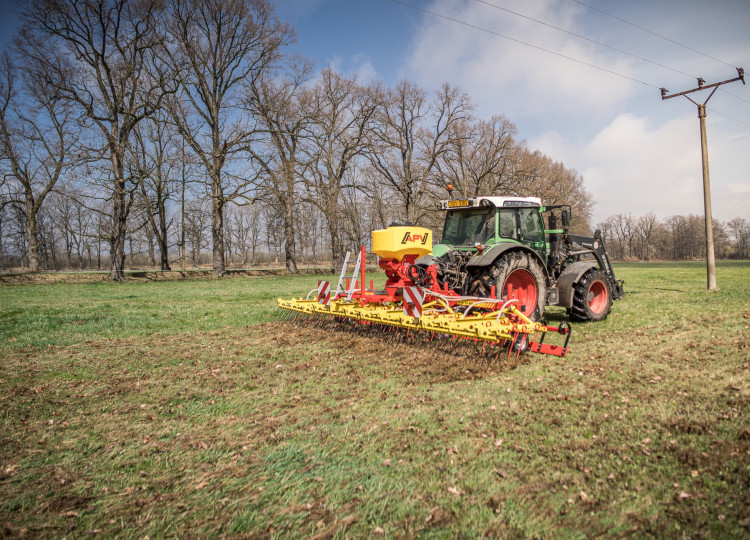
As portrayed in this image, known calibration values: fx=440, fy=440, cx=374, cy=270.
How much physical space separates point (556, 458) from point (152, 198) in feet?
105

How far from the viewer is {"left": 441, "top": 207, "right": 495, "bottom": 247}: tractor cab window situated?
8078mm

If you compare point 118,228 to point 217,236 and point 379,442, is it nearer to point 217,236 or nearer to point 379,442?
point 217,236

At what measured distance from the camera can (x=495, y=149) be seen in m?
37.0

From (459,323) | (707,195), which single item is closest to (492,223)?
(459,323)

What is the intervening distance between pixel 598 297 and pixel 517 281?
2.24 m

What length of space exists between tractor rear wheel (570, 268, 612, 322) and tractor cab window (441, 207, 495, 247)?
201 cm

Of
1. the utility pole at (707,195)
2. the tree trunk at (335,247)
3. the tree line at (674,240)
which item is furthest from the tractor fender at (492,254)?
the tree line at (674,240)

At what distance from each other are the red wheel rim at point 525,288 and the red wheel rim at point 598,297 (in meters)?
1.68

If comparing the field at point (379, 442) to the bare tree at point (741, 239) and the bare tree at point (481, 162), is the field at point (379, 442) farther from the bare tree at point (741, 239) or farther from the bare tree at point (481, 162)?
the bare tree at point (741, 239)

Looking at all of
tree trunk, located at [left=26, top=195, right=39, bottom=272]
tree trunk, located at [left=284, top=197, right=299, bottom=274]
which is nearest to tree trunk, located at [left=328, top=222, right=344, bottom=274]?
tree trunk, located at [left=284, top=197, right=299, bottom=274]

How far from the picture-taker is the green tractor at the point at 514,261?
738 cm

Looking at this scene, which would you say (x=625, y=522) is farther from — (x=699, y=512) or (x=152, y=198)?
(x=152, y=198)

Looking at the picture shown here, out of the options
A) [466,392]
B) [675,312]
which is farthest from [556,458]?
[675,312]

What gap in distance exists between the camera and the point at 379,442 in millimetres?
3502
